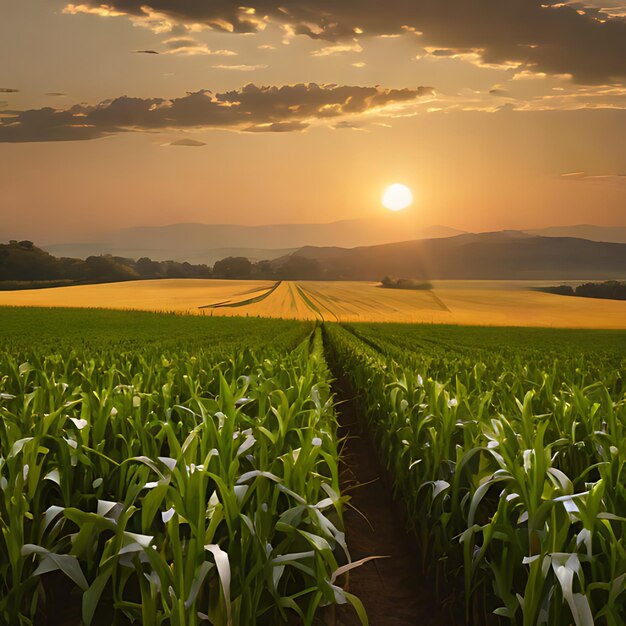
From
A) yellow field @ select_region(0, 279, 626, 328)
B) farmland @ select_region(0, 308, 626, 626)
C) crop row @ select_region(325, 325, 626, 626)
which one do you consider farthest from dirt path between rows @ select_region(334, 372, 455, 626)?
yellow field @ select_region(0, 279, 626, 328)

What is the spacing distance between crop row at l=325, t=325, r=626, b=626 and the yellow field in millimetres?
51843

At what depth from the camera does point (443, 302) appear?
3211 inches

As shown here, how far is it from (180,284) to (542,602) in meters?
94.8

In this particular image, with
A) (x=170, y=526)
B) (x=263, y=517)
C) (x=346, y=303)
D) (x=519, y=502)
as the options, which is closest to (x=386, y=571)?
(x=519, y=502)

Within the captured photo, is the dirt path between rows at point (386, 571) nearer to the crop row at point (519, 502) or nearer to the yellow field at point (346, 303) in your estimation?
the crop row at point (519, 502)

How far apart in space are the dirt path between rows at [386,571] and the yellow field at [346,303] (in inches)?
1968

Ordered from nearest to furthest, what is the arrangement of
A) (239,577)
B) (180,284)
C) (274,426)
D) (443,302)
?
(239,577) → (274,426) → (443,302) → (180,284)

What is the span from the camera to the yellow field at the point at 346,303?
63469 millimetres

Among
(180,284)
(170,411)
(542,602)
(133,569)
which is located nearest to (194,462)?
(133,569)

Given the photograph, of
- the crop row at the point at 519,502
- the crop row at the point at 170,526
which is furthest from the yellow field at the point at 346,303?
the crop row at the point at 170,526

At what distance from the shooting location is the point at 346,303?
249 ft

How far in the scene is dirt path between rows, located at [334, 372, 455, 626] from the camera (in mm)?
4875

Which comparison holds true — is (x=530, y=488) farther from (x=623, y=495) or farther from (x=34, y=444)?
(x=34, y=444)

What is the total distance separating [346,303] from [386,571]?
231 ft
